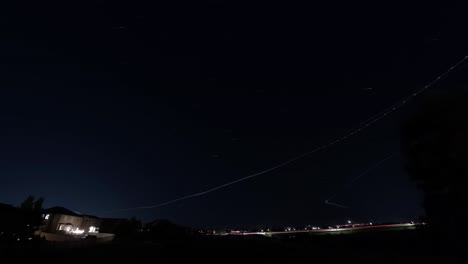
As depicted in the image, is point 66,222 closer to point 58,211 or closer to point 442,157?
point 58,211

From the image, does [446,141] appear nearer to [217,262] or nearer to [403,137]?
[403,137]

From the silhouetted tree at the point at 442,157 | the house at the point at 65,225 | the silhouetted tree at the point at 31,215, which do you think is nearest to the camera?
the silhouetted tree at the point at 442,157

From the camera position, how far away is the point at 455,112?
14.4 m

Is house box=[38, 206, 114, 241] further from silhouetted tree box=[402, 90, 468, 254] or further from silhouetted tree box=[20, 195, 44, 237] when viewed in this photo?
silhouetted tree box=[402, 90, 468, 254]

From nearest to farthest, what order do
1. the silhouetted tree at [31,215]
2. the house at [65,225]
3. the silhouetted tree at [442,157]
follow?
the silhouetted tree at [442,157] < the silhouetted tree at [31,215] < the house at [65,225]

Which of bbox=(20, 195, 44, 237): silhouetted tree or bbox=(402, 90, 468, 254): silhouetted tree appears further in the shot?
bbox=(20, 195, 44, 237): silhouetted tree

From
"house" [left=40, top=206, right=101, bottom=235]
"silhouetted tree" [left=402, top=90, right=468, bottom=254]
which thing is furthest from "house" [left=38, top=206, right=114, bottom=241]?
"silhouetted tree" [left=402, top=90, right=468, bottom=254]

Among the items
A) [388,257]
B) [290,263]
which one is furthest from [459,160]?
[290,263]

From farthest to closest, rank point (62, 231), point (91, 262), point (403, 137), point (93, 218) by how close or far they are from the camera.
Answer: point (93, 218)
point (62, 231)
point (91, 262)
point (403, 137)

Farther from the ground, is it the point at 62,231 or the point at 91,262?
the point at 62,231

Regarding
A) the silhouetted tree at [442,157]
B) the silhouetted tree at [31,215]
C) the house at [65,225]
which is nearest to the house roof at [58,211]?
the house at [65,225]

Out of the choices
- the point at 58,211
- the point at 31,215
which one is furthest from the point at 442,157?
the point at 58,211

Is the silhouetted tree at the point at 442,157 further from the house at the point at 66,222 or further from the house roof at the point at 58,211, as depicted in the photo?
the house roof at the point at 58,211

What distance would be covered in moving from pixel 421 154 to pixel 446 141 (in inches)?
55.2
